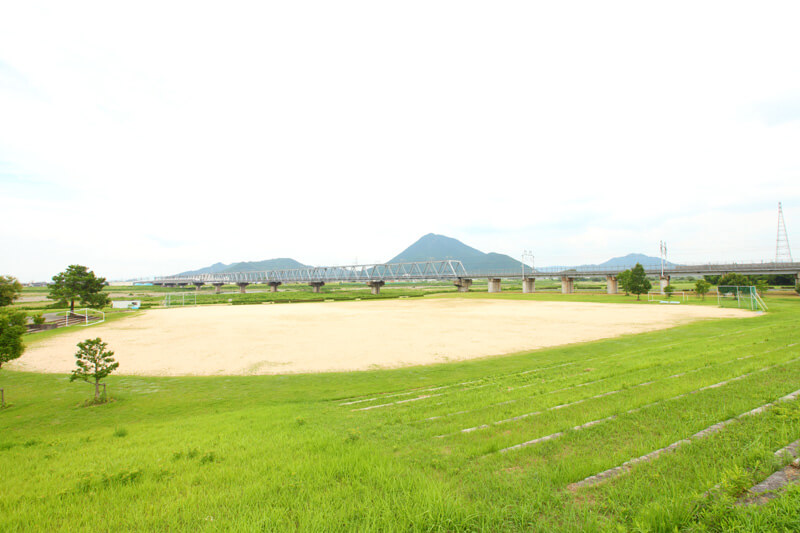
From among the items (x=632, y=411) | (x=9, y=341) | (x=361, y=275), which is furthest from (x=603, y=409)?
(x=361, y=275)

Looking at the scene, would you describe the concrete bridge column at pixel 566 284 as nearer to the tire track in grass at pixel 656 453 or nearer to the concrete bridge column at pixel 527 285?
the concrete bridge column at pixel 527 285

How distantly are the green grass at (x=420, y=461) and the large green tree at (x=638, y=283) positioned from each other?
2331 inches

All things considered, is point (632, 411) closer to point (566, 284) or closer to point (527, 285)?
point (566, 284)

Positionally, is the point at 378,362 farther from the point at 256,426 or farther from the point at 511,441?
the point at 511,441

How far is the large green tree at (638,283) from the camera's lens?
5962 centimetres

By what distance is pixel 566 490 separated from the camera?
355cm

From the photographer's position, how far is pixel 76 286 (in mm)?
41500

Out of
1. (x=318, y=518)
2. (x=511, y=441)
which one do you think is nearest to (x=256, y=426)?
(x=318, y=518)

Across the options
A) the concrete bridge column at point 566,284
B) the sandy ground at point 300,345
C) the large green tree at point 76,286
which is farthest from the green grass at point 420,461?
the concrete bridge column at point 566,284

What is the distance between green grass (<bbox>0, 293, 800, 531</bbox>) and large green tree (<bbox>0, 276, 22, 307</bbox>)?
109 ft

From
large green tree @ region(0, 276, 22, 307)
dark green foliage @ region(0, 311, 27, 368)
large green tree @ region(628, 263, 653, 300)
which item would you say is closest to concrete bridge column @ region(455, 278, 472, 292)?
large green tree @ region(628, 263, 653, 300)

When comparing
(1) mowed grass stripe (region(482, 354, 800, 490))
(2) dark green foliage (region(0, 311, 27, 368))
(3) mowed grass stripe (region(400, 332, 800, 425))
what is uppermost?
(2) dark green foliage (region(0, 311, 27, 368))

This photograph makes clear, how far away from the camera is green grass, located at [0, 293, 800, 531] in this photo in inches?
125

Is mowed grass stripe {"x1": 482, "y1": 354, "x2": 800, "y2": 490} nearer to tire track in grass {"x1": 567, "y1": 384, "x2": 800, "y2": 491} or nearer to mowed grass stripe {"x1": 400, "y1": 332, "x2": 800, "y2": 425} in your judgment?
tire track in grass {"x1": 567, "y1": 384, "x2": 800, "y2": 491}
